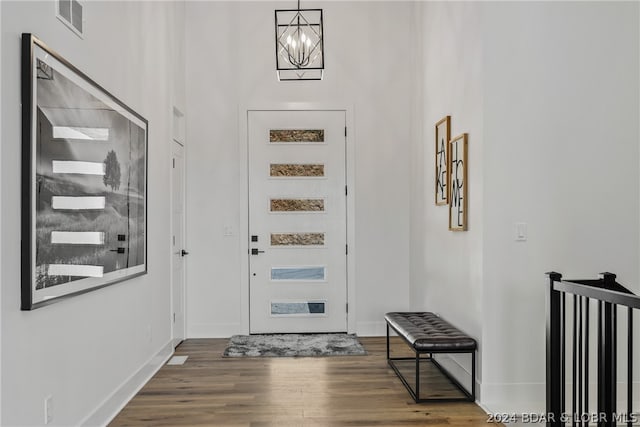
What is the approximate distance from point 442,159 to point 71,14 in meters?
2.96

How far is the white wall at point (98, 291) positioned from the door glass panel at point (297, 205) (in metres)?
1.31

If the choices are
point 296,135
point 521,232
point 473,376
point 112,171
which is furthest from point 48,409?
point 296,135

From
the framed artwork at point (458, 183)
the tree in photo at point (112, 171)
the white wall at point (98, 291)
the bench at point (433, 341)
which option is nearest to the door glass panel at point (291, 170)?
the white wall at point (98, 291)

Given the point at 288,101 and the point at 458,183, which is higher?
the point at 288,101

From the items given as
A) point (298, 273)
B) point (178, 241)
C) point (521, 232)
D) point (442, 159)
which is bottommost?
point (298, 273)

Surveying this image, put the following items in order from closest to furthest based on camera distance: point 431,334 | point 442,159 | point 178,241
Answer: point 431,334, point 442,159, point 178,241

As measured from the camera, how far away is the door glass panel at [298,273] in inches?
226

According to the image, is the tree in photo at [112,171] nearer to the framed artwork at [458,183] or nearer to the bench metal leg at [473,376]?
the framed artwork at [458,183]

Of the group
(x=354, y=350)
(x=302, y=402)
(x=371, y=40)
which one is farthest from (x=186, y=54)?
(x=302, y=402)

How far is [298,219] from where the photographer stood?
5.76 m

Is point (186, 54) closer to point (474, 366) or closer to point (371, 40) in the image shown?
point (371, 40)

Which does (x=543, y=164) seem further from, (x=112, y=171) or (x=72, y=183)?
(x=72, y=183)

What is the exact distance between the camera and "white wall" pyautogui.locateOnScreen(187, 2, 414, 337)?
5688 millimetres

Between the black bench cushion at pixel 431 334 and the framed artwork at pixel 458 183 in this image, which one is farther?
the framed artwork at pixel 458 183
